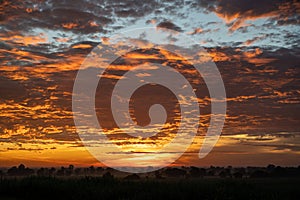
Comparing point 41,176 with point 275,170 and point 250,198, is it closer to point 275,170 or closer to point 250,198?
point 250,198

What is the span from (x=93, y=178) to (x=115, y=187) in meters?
4.74

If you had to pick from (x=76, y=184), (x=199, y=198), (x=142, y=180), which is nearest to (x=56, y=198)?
(x=76, y=184)

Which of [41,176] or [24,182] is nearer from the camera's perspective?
[24,182]

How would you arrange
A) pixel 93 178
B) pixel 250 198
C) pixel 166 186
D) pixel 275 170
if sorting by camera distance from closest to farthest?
pixel 250 198 → pixel 166 186 → pixel 93 178 → pixel 275 170

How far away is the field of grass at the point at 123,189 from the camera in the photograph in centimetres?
2839

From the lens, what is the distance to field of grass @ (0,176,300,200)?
2839 cm

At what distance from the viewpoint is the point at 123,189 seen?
2977 centimetres

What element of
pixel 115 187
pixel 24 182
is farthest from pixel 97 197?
pixel 24 182

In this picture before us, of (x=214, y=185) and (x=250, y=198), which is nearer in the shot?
(x=250, y=198)

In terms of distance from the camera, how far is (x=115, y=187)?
1199 inches

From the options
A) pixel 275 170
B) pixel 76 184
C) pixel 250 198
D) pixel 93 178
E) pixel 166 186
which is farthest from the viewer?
pixel 275 170

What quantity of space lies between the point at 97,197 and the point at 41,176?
9310mm

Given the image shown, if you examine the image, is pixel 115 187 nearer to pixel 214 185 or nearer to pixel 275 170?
pixel 214 185

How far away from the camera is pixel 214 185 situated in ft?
102
